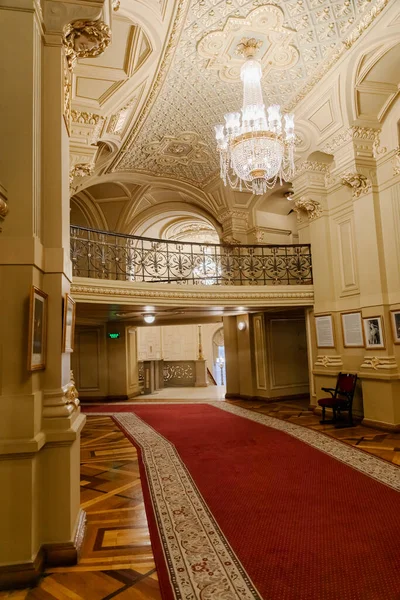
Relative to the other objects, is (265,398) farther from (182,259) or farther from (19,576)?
(19,576)

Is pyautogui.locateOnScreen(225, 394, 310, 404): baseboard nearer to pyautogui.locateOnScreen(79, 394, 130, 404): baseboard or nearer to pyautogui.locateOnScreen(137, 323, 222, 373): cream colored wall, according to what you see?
pyautogui.locateOnScreen(79, 394, 130, 404): baseboard

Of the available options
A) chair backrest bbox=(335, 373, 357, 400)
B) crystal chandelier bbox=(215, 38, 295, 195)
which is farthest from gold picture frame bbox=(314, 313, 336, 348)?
crystal chandelier bbox=(215, 38, 295, 195)

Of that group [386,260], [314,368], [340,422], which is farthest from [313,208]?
[340,422]

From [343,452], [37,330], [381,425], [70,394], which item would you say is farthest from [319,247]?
[37,330]

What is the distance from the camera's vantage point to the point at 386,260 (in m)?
6.63

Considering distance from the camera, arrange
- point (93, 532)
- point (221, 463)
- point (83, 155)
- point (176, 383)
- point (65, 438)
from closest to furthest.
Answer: point (65, 438) < point (93, 532) < point (221, 463) < point (83, 155) < point (176, 383)

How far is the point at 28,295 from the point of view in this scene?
8.26 ft

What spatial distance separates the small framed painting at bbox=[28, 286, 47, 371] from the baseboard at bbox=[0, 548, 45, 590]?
1.15 metres

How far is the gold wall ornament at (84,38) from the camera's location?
2992 millimetres

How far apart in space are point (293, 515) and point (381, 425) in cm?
388

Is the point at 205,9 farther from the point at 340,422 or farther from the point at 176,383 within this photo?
the point at 176,383

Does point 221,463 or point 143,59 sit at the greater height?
point 143,59

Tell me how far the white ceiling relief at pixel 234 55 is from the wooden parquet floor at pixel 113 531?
5463 mm

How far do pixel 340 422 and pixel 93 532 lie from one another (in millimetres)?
5174
